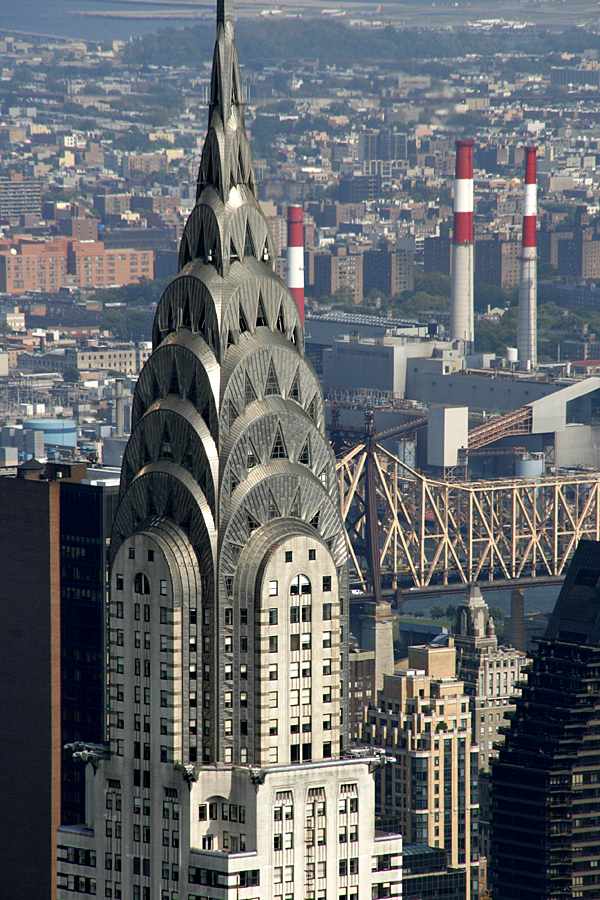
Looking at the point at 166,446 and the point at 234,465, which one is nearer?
the point at 234,465

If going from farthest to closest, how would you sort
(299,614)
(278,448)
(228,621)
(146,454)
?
(146,454) < (278,448) < (299,614) < (228,621)

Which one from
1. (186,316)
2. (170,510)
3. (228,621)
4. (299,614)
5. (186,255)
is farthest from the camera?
(186,255)

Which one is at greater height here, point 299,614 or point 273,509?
point 273,509

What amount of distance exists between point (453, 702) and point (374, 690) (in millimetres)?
15935

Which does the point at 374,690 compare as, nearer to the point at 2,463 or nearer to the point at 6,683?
the point at 6,683

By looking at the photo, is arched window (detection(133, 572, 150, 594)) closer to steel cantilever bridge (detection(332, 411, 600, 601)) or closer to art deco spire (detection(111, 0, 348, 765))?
art deco spire (detection(111, 0, 348, 765))

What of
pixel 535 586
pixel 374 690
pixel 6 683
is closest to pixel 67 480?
pixel 6 683

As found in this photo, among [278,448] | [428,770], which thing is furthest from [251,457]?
[428,770]

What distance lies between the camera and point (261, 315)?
53938 millimetres

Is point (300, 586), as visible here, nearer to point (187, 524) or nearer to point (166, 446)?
point (187, 524)

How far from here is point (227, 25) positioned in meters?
54.8

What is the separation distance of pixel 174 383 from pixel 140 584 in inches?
156

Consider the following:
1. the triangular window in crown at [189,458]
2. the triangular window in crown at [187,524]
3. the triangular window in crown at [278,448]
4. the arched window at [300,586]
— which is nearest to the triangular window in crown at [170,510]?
the triangular window in crown at [187,524]

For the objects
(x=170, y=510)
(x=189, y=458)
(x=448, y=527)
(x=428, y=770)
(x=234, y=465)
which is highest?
(x=189, y=458)
